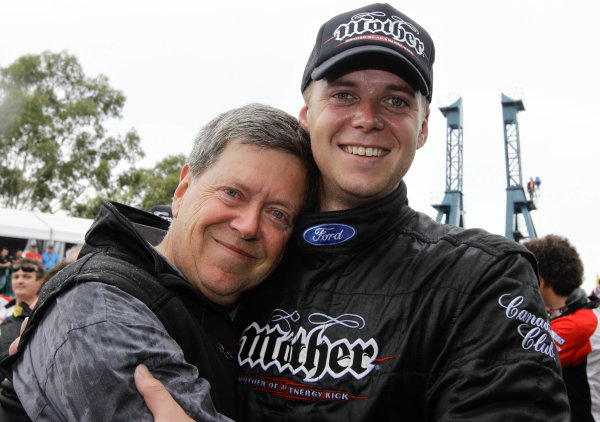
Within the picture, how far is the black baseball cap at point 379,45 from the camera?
1.75 meters

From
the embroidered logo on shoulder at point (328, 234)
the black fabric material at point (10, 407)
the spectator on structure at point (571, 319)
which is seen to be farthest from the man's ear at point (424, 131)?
the spectator on structure at point (571, 319)

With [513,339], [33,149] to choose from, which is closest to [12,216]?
[33,149]

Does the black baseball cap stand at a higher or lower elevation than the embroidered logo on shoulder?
higher

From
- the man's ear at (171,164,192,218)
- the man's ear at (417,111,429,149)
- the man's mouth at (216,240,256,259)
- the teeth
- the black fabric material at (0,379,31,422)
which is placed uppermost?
the man's ear at (417,111,429,149)

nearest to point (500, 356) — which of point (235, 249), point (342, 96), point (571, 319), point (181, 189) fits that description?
point (235, 249)

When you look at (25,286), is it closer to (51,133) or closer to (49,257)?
(49,257)

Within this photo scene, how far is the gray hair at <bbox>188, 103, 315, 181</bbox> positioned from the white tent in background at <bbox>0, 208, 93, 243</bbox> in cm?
1119

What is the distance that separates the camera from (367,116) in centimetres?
178

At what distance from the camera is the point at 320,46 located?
1.91 m

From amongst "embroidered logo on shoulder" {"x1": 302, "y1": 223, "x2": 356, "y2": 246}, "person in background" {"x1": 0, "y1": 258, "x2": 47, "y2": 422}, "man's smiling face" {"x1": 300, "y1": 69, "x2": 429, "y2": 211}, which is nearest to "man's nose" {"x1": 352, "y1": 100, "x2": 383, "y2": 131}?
"man's smiling face" {"x1": 300, "y1": 69, "x2": 429, "y2": 211}

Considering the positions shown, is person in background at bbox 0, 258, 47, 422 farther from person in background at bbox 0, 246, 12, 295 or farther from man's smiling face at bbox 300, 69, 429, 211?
person in background at bbox 0, 246, 12, 295

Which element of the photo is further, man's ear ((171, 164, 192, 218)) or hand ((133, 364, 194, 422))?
man's ear ((171, 164, 192, 218))

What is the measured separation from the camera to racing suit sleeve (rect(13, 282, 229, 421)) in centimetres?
117

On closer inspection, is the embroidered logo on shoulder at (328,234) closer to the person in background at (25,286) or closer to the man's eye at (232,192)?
the man's eye at (232,192)
